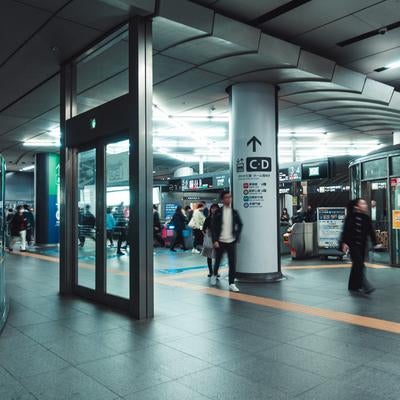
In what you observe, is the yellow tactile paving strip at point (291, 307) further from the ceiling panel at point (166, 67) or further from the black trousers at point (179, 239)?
the black trousers at point (179, 239)

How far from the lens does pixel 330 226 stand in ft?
37.5

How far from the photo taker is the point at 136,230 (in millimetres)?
5320

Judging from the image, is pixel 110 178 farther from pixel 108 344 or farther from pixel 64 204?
pixel 108 344

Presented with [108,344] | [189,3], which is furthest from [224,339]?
[189,3]

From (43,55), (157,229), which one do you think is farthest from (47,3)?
(157,229)

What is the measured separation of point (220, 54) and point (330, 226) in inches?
253

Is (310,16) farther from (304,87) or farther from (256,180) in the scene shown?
(256,180)

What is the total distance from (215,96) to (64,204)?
392cm

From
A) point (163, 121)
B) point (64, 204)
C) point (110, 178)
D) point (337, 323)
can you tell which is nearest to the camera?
point (337, 323)

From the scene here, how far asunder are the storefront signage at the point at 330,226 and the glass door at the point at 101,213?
644cm

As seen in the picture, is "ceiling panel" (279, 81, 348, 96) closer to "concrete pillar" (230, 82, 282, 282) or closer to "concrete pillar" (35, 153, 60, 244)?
"concrete pillar" (230, 82, 282, 282)

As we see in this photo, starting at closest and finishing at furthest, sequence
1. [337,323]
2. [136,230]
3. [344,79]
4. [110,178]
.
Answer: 1. [337,323]
2. [136,230]
3. [110,178]
4. [344,79]

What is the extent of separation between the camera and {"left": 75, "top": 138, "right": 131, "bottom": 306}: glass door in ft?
19.6

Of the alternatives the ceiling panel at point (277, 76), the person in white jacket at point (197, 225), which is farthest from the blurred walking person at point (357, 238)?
the person in white jacket at point (197, 225)
